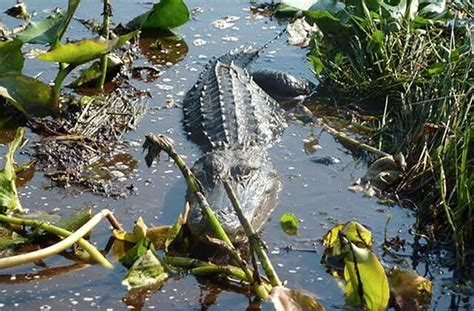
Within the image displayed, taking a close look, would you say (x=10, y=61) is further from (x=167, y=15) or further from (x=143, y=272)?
(x=143, y=272)

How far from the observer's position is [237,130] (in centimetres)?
553

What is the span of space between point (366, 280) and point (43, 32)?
2.57 m

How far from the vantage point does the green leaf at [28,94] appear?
5234 millimetres

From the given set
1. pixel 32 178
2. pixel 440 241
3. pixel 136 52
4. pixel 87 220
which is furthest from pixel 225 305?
pixel 136 52

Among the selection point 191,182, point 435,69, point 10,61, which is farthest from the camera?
point 435,69

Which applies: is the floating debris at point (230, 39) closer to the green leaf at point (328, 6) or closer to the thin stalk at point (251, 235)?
the green leaf at point (328, 6)

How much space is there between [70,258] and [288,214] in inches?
42.0

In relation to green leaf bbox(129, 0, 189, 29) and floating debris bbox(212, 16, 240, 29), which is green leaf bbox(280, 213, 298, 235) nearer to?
green leaf bbox(129, 0, 189, 29)

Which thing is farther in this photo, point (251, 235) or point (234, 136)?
point (234, 136)

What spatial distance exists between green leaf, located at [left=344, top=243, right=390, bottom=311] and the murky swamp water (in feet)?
0.69

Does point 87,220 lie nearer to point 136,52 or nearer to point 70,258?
point 70,258

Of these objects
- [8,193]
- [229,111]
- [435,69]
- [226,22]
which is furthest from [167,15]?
[8,193]

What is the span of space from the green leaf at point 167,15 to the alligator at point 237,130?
0.42 m

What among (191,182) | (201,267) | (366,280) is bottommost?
(201,267)
